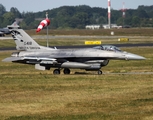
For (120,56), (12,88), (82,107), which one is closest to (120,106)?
A: (82,107)

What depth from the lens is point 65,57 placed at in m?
41.3

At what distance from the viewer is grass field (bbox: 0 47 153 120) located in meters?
23.4

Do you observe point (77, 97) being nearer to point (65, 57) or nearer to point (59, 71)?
point (65, 57)

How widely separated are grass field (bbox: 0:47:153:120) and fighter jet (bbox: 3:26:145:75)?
301cm

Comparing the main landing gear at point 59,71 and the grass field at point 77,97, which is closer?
the grass field at point 77,97

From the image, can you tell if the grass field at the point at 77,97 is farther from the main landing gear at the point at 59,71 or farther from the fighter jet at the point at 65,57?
the main landing gear at the point at 59,71

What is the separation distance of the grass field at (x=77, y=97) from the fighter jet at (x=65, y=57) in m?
3.01

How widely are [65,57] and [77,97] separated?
43.5ft

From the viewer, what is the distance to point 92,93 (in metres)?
29.6

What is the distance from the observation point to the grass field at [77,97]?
2344cm

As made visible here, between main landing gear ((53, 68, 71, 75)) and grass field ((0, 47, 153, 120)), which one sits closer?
grass field ((0, 47, 153, 120))

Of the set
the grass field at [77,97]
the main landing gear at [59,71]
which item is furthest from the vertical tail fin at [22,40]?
the grass field at [77,97]

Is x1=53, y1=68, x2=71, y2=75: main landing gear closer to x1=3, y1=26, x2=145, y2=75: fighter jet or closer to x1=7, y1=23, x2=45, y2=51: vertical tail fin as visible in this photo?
x1=3, y1=26, x2=145, y2=75: fighter jet

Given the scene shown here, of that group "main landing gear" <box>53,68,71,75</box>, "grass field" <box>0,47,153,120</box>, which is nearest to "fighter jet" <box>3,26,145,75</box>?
"main landing gear" <box>53,68,71,75</box>
